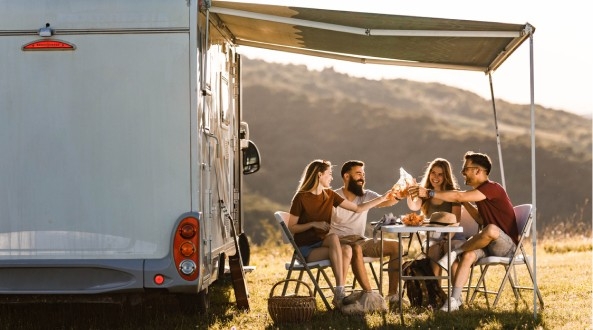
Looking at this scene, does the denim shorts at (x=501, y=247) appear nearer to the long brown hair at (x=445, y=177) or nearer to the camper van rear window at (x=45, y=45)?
the long brown hair at (x=445, y=177)

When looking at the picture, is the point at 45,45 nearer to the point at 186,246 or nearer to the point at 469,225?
the point at 186,246

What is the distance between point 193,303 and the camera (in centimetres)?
770

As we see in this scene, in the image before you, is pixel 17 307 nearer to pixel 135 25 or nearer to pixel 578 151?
pixel 135 25

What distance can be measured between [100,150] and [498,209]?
10.9 ft

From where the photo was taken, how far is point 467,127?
56.2 metres

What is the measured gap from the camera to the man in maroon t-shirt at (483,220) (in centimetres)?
801

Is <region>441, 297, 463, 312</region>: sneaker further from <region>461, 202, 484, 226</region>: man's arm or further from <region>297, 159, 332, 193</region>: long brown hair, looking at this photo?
<region>297, 159, 332, 193</region>: long brown hair

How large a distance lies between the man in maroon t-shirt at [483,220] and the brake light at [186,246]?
225 centimetres

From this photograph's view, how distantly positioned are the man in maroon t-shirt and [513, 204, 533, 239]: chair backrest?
2.8 inches

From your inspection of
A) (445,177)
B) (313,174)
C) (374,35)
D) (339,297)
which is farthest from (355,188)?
(374,35)

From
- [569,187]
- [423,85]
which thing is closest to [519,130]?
[569,187]

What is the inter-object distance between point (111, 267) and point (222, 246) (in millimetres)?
1399

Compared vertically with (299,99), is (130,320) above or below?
below

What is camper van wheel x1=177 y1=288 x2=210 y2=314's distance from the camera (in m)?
7.67
